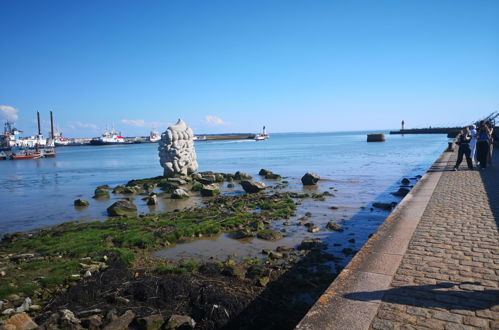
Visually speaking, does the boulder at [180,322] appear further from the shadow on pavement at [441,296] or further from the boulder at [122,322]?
the shadow on pavement at [441,296]

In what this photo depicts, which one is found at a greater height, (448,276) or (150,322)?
(448,276)

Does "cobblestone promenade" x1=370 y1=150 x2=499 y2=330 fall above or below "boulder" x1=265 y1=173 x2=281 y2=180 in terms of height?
above

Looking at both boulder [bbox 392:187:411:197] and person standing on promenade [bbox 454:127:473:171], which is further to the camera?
boulder [bbox 392:187:411:197]

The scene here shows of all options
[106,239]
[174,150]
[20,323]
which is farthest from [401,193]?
[174,150]

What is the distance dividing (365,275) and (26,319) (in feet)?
18.2

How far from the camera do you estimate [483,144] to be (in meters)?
16.2

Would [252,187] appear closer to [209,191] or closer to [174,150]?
[209,191]

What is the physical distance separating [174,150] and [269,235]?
58.2ft

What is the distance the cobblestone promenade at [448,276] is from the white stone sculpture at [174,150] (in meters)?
20.6

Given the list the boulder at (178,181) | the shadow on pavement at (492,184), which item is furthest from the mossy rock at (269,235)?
the boulder at (178,181)

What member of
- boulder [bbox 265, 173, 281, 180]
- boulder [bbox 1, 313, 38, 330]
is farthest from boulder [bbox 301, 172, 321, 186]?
boulder [bbox 1, 313, 38, 330]

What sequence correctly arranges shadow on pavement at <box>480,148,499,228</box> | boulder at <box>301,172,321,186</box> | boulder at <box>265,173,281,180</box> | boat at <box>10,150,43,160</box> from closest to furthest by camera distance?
1. shadow on pavement at <box>480,148,499,228</box>
2. boulder at <box>301,172,321,186</box>
3. boulder at <box>265,173,281,180</box>
4. boat at <box>10,150,43,160</box>

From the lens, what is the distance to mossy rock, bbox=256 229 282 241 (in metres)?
10.6

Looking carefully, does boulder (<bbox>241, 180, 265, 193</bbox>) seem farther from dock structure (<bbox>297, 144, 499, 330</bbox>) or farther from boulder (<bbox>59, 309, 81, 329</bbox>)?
boulder (<bbox>59, 309, 81, 329</bbox>)
